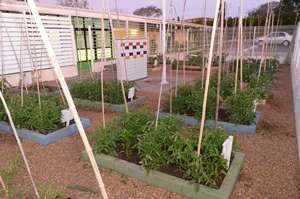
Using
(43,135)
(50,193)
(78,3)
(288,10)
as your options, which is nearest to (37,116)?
(43,135)

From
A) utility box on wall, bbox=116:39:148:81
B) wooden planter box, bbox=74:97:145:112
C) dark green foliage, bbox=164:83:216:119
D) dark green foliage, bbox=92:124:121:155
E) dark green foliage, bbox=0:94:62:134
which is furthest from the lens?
utility box on wall, bbox=116:39:148:81

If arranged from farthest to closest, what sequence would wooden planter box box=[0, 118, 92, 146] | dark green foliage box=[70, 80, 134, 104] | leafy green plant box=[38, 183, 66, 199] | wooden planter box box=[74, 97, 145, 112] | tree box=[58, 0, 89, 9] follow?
tree box=[58, 0, 89, 9], dark green foliage box=[70, 80, 134, 104], wooden planter box box=[74, 97, 145, 112], wooden planter box box=[0, 118, 92, 146], leafy green plant box=[38, 183, 66, 199]

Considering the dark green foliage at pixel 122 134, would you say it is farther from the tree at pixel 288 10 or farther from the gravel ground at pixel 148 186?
the tree at pixel 288 10

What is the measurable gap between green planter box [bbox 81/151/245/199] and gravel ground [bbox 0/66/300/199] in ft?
0.17

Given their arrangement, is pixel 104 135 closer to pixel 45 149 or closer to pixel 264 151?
pixel 45 149

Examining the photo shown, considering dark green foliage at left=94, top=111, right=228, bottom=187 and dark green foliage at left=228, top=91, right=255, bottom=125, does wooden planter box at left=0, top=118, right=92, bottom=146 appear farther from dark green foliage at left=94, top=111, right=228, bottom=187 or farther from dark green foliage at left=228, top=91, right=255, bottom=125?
dark green foliage at left=228, top=91, right=255, bottom=125

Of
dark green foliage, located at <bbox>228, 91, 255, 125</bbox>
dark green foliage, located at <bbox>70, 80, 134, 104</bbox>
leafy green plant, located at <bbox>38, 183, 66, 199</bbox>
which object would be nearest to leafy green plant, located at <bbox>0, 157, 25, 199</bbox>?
leafy green plant, located at <bbox>38, 183, 66, 199</bbox>

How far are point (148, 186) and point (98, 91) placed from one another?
2538mm

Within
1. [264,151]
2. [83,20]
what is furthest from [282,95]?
[83,20]

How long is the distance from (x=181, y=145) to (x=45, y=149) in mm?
1594

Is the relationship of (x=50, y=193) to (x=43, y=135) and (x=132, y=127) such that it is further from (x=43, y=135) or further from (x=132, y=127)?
(x=43, y=135)

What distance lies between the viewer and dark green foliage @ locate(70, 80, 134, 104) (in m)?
4.04

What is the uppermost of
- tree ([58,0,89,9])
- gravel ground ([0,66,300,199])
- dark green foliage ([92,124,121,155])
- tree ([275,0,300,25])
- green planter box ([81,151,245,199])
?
tree ([275,0,300,25])

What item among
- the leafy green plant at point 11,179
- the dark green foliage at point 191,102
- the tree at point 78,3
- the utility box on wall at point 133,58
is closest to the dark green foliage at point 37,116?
the leafy green plant at point 11,179
